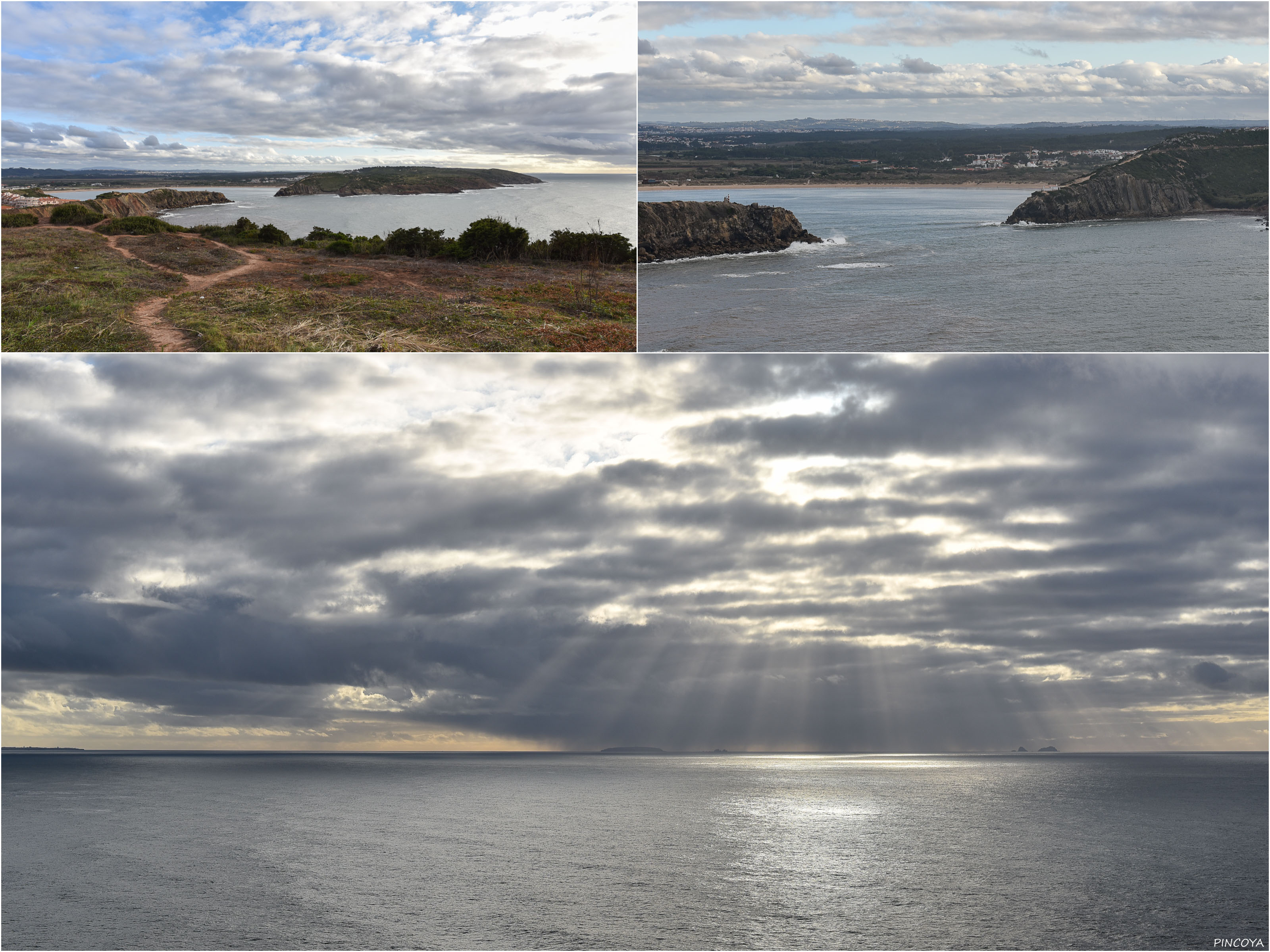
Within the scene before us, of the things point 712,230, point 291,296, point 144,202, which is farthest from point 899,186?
point 144,202

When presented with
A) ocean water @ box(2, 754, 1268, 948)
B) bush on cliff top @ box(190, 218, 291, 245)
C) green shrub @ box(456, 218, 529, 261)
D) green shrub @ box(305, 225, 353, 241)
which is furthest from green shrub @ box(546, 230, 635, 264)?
ocean water @ box(2, 754, 1268, 948)

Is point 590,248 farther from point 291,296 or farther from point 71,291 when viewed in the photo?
point 71,291

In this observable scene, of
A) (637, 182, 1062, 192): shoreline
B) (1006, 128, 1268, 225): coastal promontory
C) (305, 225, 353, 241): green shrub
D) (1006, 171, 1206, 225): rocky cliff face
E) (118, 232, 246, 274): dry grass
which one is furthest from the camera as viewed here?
(1006, 171, 1206, 225): rocky cliff face

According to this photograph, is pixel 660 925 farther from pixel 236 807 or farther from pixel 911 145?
pixel 236 807

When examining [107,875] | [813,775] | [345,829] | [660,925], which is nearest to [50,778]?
[345,829]

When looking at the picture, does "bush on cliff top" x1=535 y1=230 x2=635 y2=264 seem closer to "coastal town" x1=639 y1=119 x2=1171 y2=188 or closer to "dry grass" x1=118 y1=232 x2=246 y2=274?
"coastal town" x1=639 y1=119 x2=1171 y2=188
